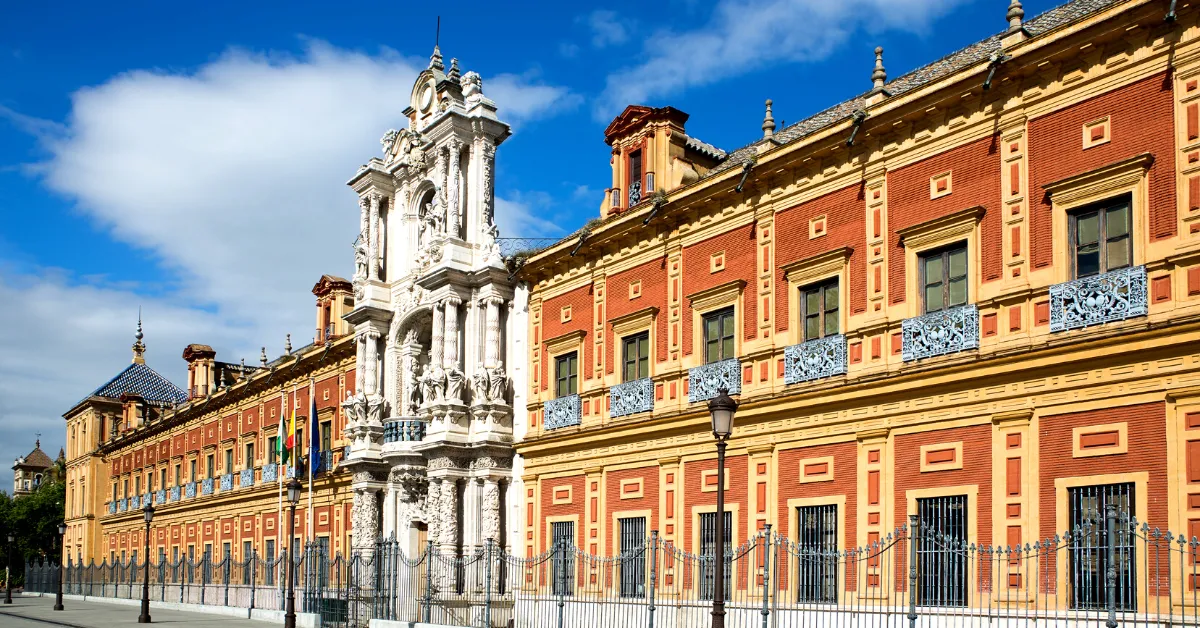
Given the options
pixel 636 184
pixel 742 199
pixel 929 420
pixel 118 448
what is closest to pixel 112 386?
pixel 118 448

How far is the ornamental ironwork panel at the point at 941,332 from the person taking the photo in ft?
53.1

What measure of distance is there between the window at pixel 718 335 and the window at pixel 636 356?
166 cm

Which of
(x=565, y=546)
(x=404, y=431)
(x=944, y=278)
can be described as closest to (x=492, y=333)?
(x=404, y=431)

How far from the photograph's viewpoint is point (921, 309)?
17.2 metres

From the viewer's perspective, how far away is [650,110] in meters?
23.5

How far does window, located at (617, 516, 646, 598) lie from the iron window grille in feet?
3.37

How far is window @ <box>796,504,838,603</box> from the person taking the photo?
17.7 m

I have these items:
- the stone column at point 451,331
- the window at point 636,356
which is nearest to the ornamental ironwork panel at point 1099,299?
the window at point 636,356

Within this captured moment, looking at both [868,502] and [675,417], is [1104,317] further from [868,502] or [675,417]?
[675,417]

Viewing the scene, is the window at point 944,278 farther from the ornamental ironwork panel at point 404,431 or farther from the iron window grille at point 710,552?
the ornamental ironwork panel at point 404,431

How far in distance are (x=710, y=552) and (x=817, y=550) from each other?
2468 millimetres

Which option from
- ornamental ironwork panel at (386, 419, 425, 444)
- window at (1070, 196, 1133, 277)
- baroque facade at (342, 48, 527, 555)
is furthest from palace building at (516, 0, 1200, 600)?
ornamental ironwork panel at (386, 419, 425, 444)

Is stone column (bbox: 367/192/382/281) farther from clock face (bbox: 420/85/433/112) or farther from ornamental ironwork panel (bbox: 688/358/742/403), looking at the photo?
ornamental ironwork panel (bbox: 688/358/742/403)

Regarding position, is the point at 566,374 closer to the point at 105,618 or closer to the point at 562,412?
the point at 562,412
